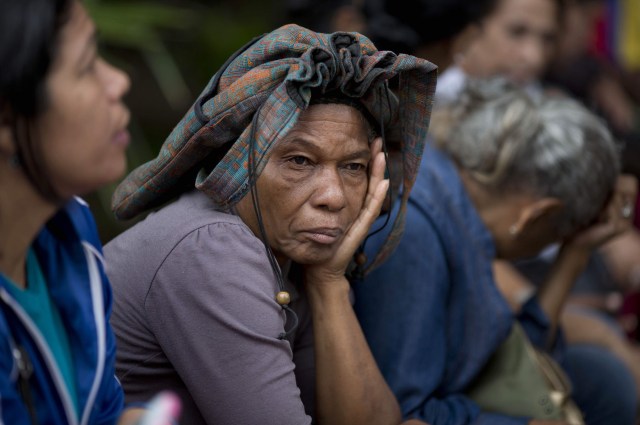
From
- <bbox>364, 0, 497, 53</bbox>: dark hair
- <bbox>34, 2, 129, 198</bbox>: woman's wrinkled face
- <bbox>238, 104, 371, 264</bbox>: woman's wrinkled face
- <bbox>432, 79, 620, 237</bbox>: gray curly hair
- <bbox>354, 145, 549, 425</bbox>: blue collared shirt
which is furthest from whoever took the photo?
<bbox>364, 0, 497, 53</bbox>: dark hair

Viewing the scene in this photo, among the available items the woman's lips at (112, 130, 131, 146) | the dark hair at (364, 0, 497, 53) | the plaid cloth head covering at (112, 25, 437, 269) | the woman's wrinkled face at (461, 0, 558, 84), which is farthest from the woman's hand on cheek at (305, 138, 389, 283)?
the woman's wrinkled face at (461, 0, 558, 84)

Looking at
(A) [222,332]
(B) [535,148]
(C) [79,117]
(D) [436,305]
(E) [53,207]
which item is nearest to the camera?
(C) [79,117]

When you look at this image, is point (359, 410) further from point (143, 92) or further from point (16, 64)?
point (143, 92)

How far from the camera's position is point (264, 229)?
232cm

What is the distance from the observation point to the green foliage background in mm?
5188

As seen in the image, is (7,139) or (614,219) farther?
(614,219)

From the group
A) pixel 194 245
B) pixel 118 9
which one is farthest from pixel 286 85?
pixel 118 9

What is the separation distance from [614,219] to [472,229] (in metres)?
0.75

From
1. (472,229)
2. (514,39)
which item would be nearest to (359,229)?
(472,229)

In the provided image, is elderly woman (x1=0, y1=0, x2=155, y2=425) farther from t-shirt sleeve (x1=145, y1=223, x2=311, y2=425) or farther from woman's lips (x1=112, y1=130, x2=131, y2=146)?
t-shirt sleeve (x1=145, y1=223, x2=311, y2=425)

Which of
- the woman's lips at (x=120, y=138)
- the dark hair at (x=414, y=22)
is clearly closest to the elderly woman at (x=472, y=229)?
the dark hair at (x=414, y=22)

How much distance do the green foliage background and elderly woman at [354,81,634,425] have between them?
254 centimetres

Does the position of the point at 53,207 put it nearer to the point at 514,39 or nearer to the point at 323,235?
the point at 323,235

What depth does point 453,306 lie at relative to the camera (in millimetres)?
3010
